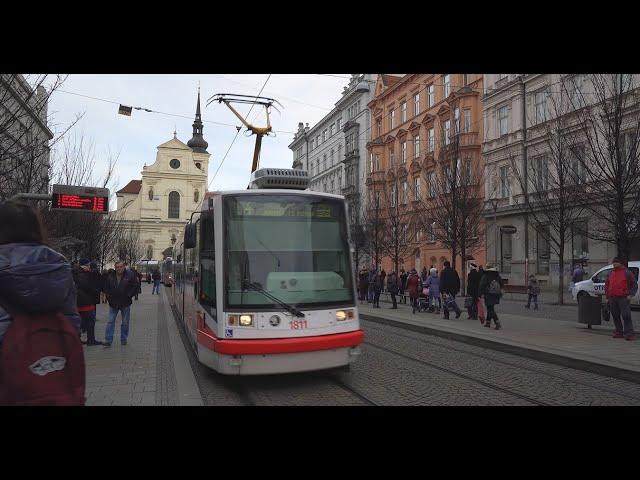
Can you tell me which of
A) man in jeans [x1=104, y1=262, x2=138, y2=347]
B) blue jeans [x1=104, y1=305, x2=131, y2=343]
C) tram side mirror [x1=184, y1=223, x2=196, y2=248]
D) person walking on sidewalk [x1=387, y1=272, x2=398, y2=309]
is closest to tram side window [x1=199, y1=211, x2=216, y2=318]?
tram side mirror [x1=184, y1=223, x2=196, y2=248]

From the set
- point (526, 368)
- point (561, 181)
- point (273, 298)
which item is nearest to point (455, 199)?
point (561, 181)

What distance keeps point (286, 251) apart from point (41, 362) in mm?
4576

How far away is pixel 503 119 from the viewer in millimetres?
34781

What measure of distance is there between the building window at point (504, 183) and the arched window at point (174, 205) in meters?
60.0

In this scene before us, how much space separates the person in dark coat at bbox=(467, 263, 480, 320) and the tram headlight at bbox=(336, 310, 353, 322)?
26.7ft

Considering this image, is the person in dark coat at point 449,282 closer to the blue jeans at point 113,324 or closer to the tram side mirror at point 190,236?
the blue jeans at point 113,324

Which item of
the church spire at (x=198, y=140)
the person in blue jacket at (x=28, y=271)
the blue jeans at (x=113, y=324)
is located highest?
the church spire at (x=198, y=140)

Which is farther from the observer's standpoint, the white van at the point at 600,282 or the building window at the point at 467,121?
the building window at the point at 467,121

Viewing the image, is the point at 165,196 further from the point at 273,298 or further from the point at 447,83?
the point at 273,298

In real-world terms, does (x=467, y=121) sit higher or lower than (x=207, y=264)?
higher

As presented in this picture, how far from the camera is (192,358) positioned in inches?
384

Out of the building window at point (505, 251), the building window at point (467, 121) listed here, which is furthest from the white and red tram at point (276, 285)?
the building window at point (467, 121)

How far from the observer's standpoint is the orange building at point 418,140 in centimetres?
3625
